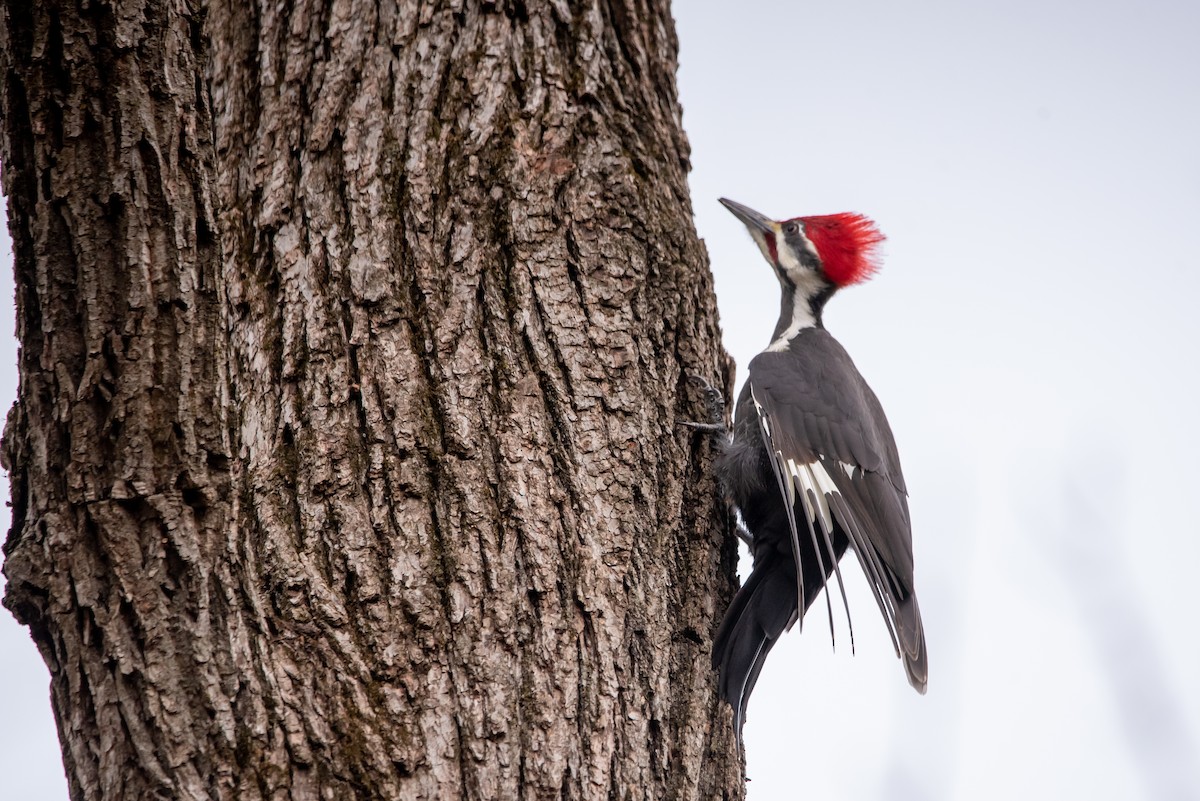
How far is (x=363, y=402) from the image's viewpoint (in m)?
1.74

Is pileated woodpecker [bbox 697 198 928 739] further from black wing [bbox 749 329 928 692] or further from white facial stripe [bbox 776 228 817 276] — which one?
white facial stripe [bbox 776 228 817 276]

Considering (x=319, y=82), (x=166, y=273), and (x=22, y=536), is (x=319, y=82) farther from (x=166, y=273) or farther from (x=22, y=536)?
(x=22, y=536)

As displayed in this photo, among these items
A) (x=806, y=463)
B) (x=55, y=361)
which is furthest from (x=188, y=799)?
(x=806, y=463)

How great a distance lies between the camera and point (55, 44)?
4.50 feet

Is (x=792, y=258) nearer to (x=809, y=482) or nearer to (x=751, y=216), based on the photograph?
(x=751, y=216)

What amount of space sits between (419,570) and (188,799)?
1.48 feet

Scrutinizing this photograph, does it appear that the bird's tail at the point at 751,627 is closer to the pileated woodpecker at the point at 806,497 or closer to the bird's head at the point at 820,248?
the pileated woodpecker at the point at 806,497

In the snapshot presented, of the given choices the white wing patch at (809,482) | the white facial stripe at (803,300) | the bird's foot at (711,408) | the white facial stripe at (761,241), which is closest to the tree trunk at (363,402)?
the bird's foot at (711,408)

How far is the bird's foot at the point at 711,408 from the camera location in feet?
7.11

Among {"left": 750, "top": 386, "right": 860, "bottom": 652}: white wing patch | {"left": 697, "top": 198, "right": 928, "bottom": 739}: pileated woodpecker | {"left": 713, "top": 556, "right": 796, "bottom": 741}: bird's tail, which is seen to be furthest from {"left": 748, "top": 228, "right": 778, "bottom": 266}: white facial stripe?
{"left": 713, "top": 556, "right": 796, "bottom": 741}: bird's tail

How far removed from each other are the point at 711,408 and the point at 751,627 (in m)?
0.49

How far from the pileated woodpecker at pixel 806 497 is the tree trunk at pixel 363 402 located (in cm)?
26

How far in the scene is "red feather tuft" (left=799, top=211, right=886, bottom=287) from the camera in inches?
154

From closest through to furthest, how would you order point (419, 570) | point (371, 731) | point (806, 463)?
point (371, 731), point (419, 570), point (806, 463)
